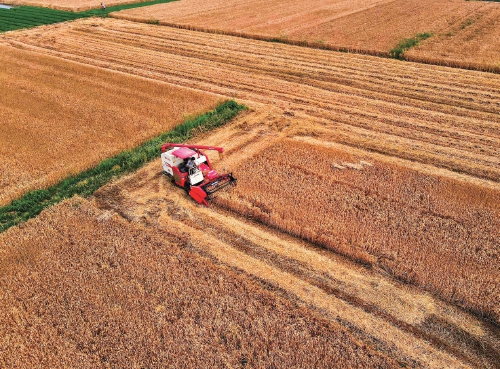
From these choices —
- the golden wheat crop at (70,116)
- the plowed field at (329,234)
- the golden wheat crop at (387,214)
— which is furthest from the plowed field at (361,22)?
the golden wheat crop at (387,214)

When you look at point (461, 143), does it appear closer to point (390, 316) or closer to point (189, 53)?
point (390, 316)

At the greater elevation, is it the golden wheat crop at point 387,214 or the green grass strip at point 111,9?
the green grass strip at point 111,9

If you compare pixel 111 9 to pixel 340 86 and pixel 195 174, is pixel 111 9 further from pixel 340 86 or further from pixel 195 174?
→ pixel 195 174

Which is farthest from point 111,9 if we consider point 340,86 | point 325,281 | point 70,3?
point 325,281

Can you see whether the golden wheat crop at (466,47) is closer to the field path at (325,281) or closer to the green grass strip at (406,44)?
the green grass strip at (406,44)

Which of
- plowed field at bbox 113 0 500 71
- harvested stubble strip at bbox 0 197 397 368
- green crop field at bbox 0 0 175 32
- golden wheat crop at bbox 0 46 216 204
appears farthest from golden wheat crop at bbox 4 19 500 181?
harvested stubble strip at bbox 0 197 397 368
